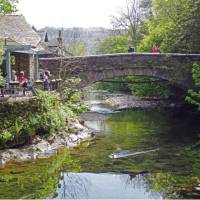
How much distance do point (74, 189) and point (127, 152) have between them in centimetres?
678

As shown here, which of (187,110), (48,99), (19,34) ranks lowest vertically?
(187,110)

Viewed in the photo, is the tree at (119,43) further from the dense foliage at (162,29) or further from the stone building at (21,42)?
the stone building at (21,42)

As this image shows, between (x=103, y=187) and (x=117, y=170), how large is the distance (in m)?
2.21

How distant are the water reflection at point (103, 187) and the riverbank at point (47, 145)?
3.27m

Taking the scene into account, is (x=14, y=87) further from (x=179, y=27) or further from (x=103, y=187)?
(x=179, y=27)

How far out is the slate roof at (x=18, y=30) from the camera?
123 feet

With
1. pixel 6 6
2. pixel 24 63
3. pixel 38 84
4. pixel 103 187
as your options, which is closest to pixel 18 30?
pixel 24 63

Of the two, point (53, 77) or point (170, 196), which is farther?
point (53, 77)

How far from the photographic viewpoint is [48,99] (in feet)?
93.9

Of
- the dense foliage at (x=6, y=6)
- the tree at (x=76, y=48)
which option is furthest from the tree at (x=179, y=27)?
the tree at (x=76, y=48)

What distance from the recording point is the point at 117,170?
2267 cm

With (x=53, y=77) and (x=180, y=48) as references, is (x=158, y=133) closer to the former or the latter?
(x=53, y=77)

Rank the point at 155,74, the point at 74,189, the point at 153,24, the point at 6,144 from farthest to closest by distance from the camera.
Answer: the point at 153,24 < the point at 155,74 < the point at 6,144 < the point at 74,189

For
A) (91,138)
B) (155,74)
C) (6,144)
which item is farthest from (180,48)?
(6,144)
